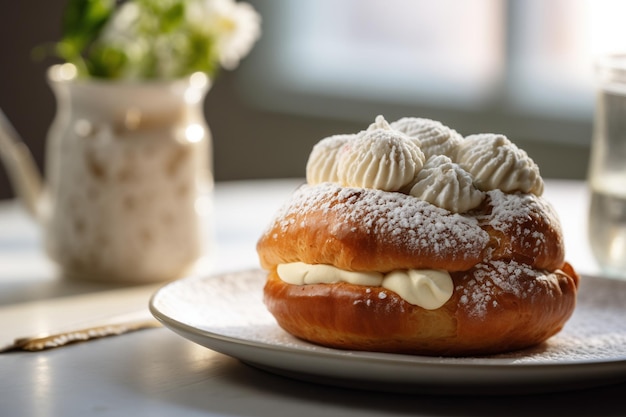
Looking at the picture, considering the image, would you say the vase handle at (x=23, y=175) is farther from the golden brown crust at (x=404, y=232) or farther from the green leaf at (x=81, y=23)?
the golden brown crust at (x=404, y=232)

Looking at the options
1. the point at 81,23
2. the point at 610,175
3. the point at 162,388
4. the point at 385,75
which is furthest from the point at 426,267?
the point at 385,75

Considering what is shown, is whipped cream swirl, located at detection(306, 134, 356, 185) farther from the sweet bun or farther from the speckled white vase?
the speckled white vase

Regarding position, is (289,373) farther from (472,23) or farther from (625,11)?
(472,23)

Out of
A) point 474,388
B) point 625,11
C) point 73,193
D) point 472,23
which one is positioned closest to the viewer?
point 474,388

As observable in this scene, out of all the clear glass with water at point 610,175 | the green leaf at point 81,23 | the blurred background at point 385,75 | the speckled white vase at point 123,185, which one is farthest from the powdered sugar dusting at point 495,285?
the blurred background at point 385,75

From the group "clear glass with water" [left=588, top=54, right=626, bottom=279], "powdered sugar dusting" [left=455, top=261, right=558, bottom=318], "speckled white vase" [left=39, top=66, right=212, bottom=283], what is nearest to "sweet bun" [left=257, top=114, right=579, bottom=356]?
"powdered sugar dusting" [left=455, top=261, right=558, bottom=318]

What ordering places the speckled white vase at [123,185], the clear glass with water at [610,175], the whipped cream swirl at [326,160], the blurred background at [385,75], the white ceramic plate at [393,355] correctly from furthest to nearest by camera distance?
the blurred background at [385,75]
the speckled white vase at [123,185]
the clear glass with water at [610,175]
the whipped cream swirl at [326,160]
the white ceramic plate at [393,355]

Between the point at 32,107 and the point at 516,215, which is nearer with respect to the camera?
the point at 516,215

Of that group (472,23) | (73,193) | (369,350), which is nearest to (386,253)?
(369,350)
